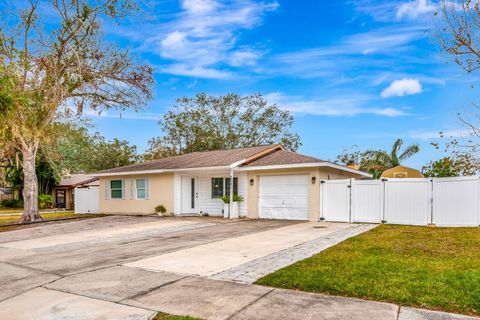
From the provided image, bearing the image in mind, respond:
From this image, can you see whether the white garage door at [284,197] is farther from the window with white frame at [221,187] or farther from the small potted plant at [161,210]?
the small potted plant at [161,210]

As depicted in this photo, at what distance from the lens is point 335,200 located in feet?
50.6

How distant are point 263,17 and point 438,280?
46.6 feet

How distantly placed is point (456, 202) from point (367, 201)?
3043 mm

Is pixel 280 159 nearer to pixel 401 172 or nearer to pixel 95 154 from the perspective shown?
pixel 401 172

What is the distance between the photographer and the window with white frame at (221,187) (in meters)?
18.5

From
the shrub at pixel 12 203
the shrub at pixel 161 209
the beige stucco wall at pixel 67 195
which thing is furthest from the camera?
the shrub at pixel 12 203

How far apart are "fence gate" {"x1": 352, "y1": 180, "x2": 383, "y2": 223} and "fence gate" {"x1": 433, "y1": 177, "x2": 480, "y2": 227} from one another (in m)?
1.90

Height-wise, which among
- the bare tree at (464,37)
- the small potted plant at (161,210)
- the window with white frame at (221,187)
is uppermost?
the bare tree at (464,37)

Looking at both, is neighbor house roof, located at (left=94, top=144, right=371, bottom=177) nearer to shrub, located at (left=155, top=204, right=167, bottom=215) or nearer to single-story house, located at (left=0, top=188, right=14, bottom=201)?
shrub, located at (left=155, top=204, right=167, bottom=215)

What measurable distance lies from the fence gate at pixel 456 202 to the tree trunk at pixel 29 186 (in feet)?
58.9

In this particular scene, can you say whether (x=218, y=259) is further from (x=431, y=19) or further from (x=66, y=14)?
Answer: (x=66, y=14)

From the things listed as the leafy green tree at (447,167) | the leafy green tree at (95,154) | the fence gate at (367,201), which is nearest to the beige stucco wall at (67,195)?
the leafy green tree at (95,154)

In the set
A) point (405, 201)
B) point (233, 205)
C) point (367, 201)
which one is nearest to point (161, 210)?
point (233, 205)

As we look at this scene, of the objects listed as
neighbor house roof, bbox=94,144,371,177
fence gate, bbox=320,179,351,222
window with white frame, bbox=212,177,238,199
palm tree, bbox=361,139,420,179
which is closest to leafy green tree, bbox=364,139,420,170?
palm tree, bbox=361,139,420,179
